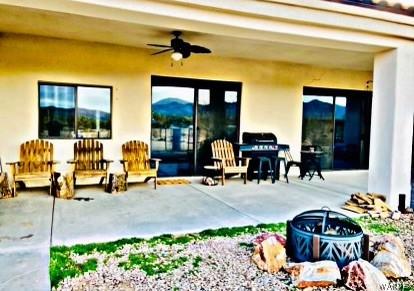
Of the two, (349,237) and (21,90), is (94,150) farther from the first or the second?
(349,237)

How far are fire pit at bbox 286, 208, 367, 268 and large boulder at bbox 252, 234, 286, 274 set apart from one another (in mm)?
144

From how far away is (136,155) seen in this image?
695 centimetres

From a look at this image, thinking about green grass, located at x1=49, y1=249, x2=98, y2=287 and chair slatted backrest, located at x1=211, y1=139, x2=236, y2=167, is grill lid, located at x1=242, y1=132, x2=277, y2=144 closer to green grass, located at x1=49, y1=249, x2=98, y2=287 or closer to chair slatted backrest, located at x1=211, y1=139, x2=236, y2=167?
chair slatted backrest, located at x1=211, y1=139, x2=236, y2=167

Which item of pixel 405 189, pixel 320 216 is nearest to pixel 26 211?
pixel 320 216

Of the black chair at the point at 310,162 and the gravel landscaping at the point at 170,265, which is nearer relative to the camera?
the gravel landscaping at the point at 170,265

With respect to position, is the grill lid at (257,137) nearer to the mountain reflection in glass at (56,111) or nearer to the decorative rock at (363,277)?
the mountain reflection in glass at (56,111)

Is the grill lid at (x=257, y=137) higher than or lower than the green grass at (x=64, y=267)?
higher

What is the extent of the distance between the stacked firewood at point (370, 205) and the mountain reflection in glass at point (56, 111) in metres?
5.29

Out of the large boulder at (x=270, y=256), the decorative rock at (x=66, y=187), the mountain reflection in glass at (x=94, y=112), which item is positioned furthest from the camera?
the mountain reflection in glass at (x=94, y=112)

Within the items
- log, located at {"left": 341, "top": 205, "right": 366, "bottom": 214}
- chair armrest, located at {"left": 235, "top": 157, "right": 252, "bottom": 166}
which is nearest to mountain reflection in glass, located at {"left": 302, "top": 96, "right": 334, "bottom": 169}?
chair armrest, located at {"left": 235, "top": 157, "right": 252, "bottom": 166}

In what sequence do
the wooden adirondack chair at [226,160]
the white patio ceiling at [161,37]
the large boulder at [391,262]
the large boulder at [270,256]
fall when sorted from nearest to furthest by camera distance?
the large boulder at [391,262] < the large boulder at [270,256] < the white patio ceiling at [161,37] < the wooden adirondack chair at [226,160]

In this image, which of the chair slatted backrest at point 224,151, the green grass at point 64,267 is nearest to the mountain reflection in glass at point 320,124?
the chair slatted backrest at point 224,151

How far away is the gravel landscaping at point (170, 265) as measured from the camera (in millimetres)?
2736

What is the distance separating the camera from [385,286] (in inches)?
107
